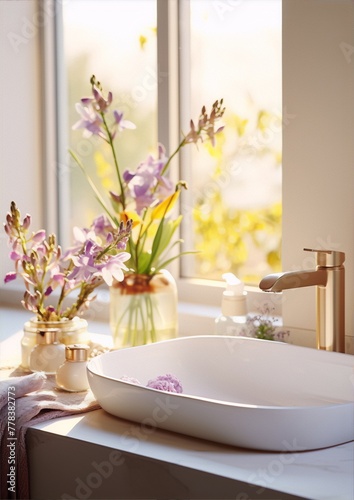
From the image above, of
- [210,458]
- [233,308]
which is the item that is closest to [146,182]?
[233,308]

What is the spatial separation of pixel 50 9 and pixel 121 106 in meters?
0.36

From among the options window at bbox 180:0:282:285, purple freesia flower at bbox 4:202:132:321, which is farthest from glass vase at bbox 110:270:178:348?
window at bbox 180:0:282:285

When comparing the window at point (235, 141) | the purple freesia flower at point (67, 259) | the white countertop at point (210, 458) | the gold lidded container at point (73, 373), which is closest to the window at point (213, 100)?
the window at point (235, 141)

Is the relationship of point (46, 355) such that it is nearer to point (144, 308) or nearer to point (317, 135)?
point (144, 308)

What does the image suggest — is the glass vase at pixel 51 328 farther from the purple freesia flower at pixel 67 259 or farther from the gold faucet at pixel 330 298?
the gold faucet at pixel 330 298

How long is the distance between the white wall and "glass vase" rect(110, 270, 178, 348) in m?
0.26

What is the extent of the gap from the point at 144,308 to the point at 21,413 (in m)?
0.47

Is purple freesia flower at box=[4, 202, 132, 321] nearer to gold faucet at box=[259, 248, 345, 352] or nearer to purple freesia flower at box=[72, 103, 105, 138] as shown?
purple freesia flower at box=[72, 103, 105, 138]

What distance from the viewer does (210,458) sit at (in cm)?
129

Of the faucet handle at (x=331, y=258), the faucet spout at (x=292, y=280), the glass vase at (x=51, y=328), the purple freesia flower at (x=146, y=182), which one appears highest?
the purple freesia flower at (x=146, y=182)

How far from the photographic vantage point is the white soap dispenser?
5.87 feet

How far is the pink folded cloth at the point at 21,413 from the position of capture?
145 cm

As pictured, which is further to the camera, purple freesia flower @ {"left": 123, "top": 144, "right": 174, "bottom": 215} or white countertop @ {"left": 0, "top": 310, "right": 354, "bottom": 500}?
purple freesia flower @ {"left": 123, "top": 144, "right": 174, "bottom": 215}

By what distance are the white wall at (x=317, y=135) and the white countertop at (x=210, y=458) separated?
20.1 inches
